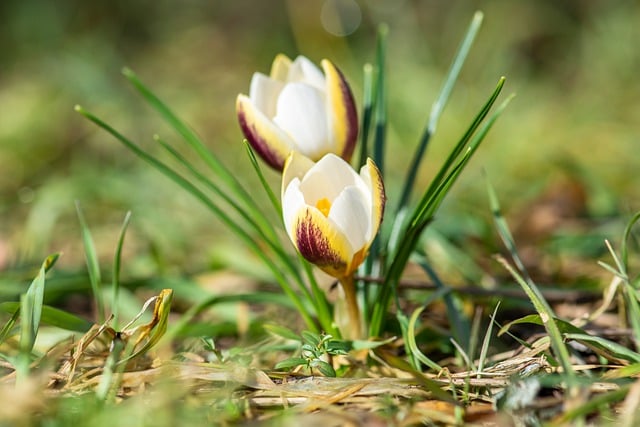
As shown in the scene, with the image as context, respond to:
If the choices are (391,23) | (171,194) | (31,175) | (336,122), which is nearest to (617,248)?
(336,122)

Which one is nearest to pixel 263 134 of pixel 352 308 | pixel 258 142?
pixel 258 142

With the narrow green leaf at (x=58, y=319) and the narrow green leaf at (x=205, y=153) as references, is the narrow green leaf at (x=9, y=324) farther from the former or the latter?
the narrow green leaf at (x=205, y=153)

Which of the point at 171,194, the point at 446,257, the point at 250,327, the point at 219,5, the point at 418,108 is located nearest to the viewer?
the point at 250,327

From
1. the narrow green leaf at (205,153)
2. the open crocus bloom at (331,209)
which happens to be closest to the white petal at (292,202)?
the open crocus bloom at (331,209)

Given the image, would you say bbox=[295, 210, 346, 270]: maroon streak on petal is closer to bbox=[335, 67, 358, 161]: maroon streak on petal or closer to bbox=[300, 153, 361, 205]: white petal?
bbox=[300, 153, 361, 205]: white petal

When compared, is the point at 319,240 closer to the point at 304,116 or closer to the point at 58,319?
the point at 304,116

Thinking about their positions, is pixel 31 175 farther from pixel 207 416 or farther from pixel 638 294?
pixel 638 294

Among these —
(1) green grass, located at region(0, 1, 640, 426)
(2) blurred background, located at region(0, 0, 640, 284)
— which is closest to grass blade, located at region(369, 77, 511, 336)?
(1) green grass, located at region(0, 1, 640, 426)
